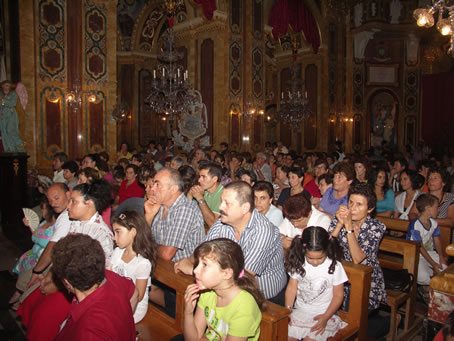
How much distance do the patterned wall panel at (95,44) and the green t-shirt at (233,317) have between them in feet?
32.1

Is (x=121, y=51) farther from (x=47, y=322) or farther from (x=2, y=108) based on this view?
(x=47, y=322)

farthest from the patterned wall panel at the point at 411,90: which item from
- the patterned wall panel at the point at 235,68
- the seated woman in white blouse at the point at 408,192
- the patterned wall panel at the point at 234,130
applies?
the seated woman in white blouse at the point at 408,192

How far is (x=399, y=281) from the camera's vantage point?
144 inches

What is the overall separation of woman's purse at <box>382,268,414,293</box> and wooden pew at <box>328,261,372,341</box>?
766 mm

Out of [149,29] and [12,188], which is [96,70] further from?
[149,29]

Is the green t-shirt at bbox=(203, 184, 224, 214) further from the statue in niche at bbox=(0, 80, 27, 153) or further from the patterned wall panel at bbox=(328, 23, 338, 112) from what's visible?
the patterned wall panel at bbox=(328, 23, 338, 112)

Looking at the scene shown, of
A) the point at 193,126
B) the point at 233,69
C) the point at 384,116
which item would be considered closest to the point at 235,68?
the point at 233,69

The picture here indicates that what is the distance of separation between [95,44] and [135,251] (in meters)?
9.40

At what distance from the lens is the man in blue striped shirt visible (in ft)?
9.11

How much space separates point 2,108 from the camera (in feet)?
29.9

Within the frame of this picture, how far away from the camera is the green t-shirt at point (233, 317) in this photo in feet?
6.76

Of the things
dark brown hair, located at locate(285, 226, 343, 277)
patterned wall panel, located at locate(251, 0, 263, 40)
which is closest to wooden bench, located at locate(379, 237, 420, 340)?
dark brown hair, located at locate(285, 226, 343, 277)

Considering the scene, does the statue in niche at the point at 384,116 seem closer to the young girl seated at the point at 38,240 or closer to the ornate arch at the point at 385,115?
the ornate arch at the point at 385,115

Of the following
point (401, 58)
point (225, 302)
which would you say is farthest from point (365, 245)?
point (401, 58)
